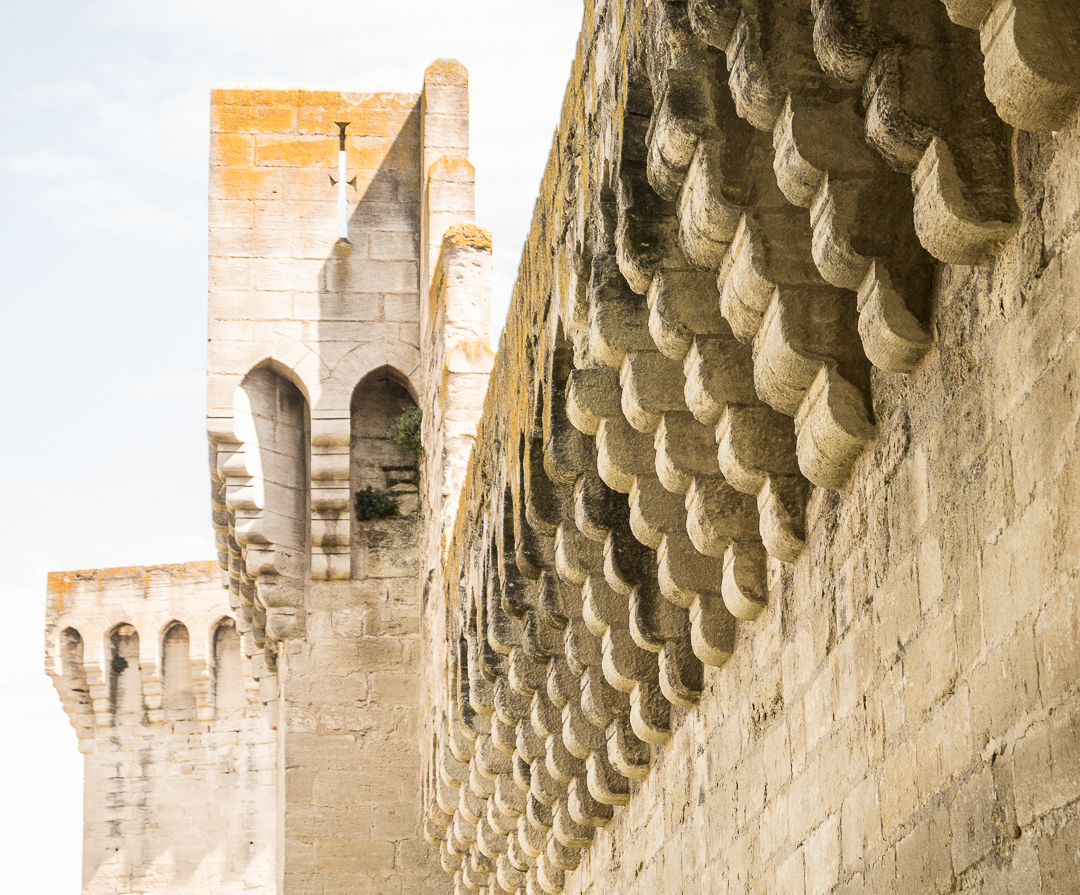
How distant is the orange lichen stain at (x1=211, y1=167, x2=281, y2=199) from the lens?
10609 millimetres

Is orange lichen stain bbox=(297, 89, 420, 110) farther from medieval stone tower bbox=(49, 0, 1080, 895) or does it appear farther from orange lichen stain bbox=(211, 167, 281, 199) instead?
medieval stone tower bbox=(49, 0, 1080, 895)

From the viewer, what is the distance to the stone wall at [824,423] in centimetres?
204

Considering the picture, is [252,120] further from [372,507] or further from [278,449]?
[372,507]

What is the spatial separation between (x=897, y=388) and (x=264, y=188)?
8.55m

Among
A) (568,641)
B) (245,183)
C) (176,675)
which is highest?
(245,183)

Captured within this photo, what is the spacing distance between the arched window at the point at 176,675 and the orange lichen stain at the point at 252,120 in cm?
875

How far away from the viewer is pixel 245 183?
10641mm

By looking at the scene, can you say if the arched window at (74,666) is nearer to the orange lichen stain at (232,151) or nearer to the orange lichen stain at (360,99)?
the orange lichen stain at (232,151)

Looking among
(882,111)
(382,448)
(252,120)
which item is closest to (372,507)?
(382,448)

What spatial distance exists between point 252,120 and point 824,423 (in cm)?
868

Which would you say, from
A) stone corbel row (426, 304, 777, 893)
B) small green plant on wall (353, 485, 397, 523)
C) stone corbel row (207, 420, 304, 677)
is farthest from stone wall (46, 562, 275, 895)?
stone corbel row (426, 304, 777, 893)

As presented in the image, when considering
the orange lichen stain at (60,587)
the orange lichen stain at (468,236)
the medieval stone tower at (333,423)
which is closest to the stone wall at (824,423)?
the orange lichen stain at (468,236)

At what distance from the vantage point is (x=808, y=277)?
2.72 metres

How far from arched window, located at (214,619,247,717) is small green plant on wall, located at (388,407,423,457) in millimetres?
8121
